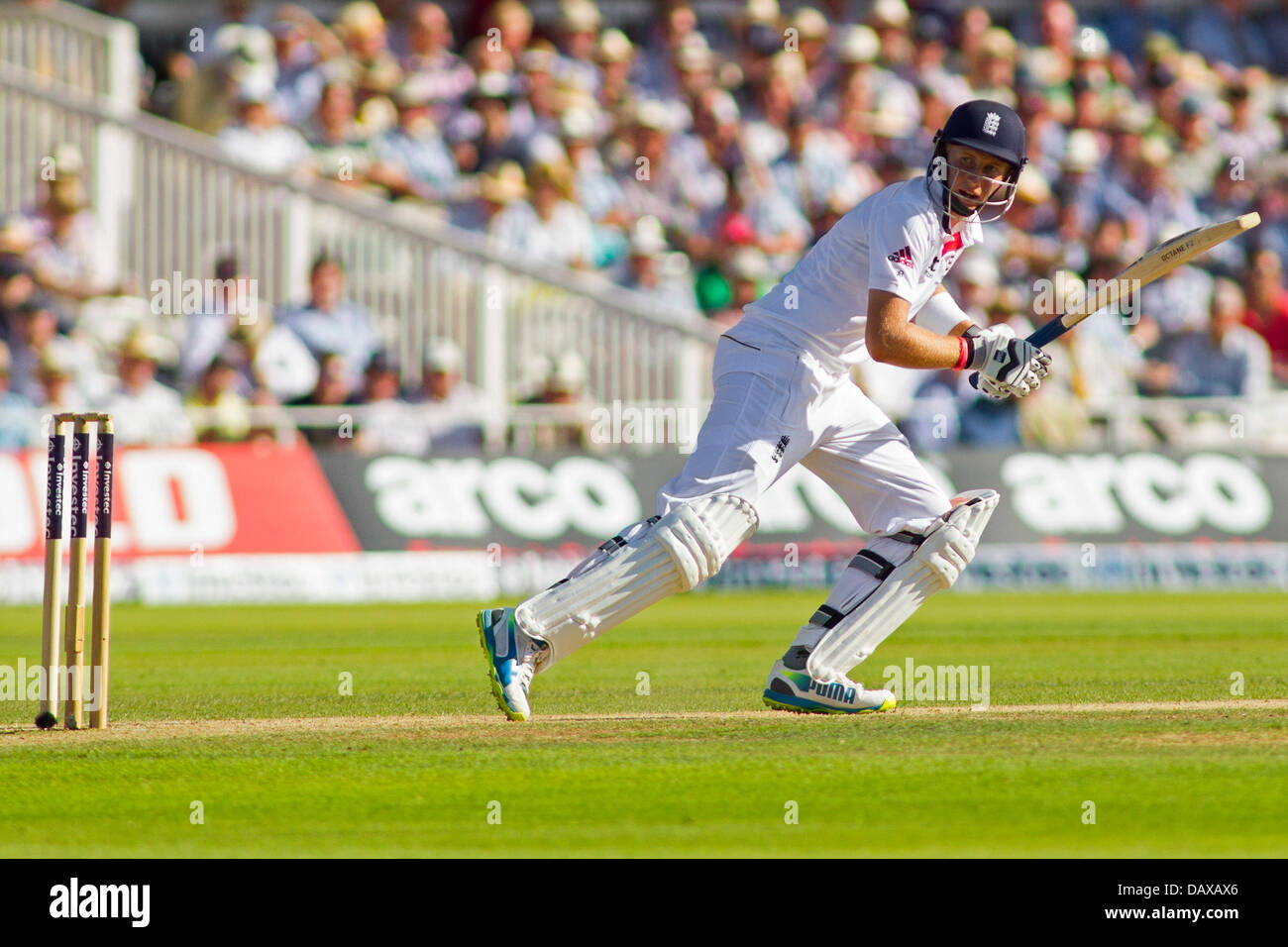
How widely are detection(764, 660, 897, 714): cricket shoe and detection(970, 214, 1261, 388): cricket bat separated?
132cm

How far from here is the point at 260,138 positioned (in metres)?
18.9

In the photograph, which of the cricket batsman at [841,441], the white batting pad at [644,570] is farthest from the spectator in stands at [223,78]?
the white batting pad at [644,570]

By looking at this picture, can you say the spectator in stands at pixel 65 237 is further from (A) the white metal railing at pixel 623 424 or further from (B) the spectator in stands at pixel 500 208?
(B) the spectator in stands at pixel 500 208

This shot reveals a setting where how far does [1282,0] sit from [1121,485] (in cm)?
1059

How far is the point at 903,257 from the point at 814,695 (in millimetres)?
1793

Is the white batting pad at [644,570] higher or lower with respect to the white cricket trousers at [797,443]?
lower

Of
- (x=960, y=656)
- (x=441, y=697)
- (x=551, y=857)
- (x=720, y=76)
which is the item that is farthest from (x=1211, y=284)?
(x=551, y=857)

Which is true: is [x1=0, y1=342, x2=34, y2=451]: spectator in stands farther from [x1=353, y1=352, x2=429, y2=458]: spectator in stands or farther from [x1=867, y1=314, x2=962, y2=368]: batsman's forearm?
[x1=867, y1=314, x2=962, y2=368]: batsman's forearm

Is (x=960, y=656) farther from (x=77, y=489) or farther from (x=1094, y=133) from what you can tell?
(x=1094, y=133)

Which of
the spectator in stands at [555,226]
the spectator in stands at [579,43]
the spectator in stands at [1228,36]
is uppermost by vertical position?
the spectator in stands at [1228,36]

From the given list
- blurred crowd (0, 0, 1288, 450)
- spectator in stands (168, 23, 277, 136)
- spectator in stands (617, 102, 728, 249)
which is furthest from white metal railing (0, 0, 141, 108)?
spectator in stands (617, 102, 728, 249)

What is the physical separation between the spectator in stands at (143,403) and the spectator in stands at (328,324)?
4.11 ft

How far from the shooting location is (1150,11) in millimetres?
24312

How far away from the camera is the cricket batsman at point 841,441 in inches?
288
